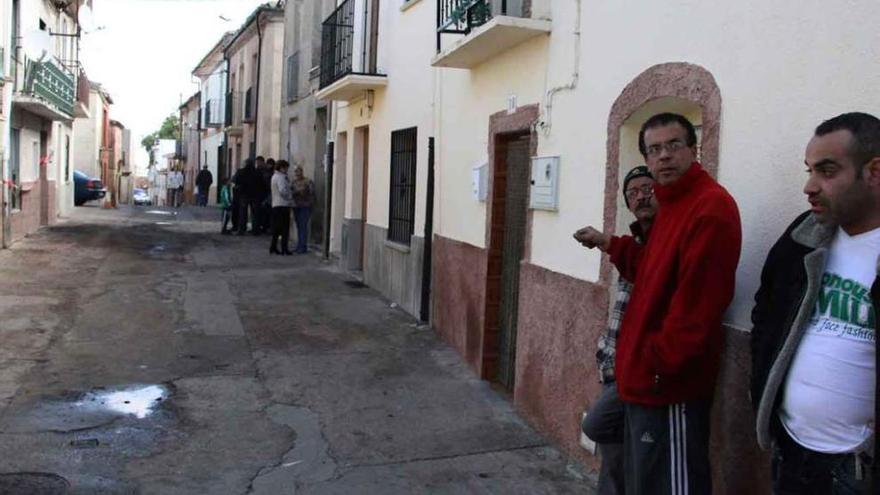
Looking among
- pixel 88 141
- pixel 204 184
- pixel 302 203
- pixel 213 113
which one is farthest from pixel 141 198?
pixel 302 203

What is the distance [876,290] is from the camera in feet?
7.33

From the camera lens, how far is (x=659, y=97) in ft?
13.8

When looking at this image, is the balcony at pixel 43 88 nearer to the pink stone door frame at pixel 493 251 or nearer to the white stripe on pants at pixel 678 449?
the pink stone door frame at pixel 493 251

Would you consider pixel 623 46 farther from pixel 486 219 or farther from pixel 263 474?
pixel 263 474

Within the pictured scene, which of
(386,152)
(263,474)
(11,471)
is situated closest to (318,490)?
(263,474)

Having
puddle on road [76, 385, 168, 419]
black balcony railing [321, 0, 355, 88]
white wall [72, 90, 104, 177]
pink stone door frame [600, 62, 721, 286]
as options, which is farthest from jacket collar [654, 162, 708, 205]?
white wall [72, 90, 104, 177]

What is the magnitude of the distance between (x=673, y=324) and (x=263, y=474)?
2967 mm

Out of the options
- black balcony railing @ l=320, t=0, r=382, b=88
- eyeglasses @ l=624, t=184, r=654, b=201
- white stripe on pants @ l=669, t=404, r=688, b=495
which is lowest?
white stripe on pants @ l=669, t=404, r=688, b=495

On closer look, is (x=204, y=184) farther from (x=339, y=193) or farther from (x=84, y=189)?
(x=339, y=193)

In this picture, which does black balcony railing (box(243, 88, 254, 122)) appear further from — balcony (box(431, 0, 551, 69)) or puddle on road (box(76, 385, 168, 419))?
puddle on road (box(76, 385, 168, 419))

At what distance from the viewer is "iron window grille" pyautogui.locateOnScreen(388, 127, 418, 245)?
9.75 metres

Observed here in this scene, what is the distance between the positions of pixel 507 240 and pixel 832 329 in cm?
443

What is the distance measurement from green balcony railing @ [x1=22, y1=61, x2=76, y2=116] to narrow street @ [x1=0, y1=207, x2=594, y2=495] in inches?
213

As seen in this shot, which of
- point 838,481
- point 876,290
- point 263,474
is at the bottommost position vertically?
point 263,474
